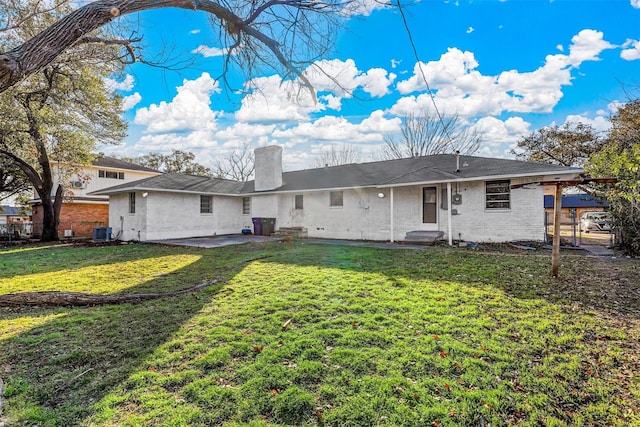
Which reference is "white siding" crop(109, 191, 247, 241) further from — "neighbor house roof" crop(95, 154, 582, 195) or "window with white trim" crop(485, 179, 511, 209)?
"window with white trim" crop(485, 179, 511, 209)

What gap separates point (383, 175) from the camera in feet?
49.2

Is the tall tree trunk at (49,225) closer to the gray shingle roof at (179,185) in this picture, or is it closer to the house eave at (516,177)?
the gray shingle roof at (179,185)

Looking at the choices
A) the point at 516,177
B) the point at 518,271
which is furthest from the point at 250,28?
the point at 516,177

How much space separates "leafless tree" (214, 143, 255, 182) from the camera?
39.6 m

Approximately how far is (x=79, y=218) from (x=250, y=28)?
79.0 feet

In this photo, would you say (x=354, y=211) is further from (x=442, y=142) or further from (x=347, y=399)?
(x=442, y=142)

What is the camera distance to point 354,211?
1510cm

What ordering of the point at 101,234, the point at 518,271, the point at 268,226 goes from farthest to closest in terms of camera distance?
the point at 268,226
the point at 101,234
the point at 518,271

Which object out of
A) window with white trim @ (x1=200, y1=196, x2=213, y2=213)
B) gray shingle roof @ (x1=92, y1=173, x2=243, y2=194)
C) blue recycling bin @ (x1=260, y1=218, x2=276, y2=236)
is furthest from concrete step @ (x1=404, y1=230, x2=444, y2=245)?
window with white trim @ (x1=200, y1=196, x2=213, y2=213)

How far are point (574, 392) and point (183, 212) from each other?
17.0 metres

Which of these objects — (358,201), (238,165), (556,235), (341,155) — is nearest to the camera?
(556,235)

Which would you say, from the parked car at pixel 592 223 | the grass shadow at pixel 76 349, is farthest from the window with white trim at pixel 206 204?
the parked car at pixel 592 223

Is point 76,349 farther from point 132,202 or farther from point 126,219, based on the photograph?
point 126,219

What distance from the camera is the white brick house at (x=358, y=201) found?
453 inches
